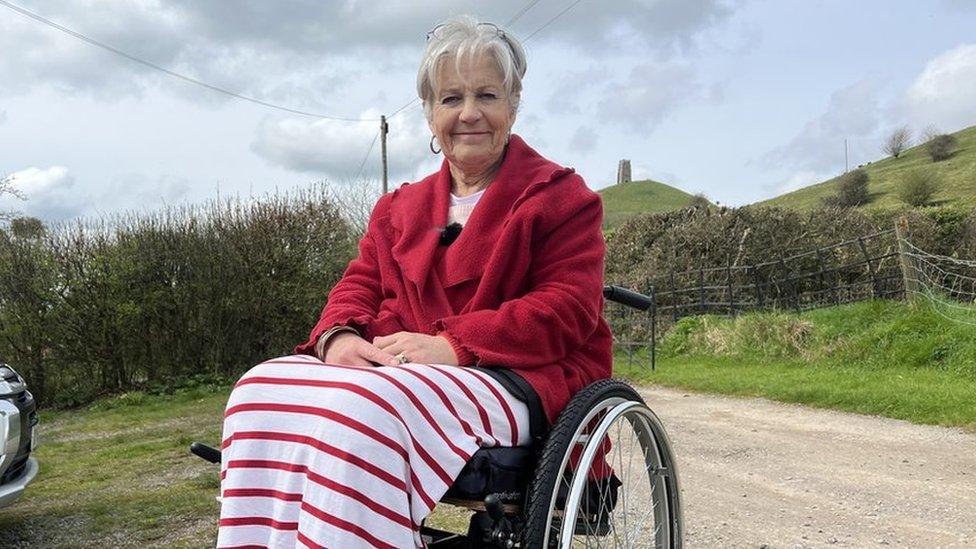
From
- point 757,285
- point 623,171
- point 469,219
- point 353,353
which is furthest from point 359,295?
point 623,171

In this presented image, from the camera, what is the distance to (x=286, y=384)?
173cm

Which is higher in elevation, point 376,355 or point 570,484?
point 376,355

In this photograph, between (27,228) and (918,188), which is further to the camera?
(918,188)

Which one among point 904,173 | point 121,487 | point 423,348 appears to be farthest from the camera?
point 904,173

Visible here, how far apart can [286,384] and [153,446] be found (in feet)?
20.7

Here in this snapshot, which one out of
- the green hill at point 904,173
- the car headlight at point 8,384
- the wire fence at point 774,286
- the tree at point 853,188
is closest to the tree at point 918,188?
the green hill at point 904,173

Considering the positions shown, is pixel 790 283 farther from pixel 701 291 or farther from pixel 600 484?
pixel 600 484

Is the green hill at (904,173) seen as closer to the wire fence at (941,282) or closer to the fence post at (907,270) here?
the wire fence at (941,282)

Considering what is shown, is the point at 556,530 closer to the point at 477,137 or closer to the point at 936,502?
the point at 477,137

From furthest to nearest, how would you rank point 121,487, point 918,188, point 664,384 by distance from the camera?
point 918,188 < point 664,384 < point 121,487

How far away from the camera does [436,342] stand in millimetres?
1968

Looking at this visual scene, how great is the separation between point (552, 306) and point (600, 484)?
0.55m

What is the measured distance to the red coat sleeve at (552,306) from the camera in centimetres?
196

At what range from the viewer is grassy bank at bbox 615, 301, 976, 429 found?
24.4 ft
